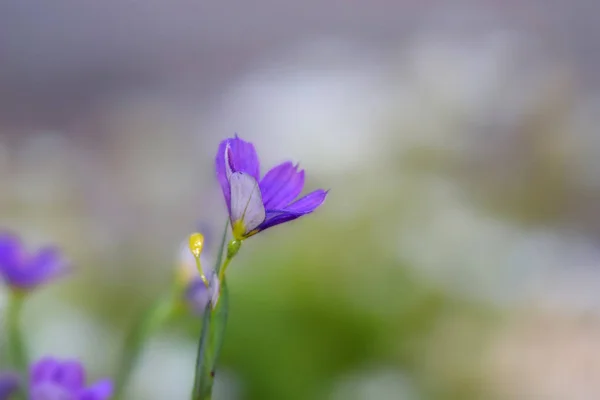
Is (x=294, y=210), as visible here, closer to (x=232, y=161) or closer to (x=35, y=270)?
(x=232, y=161)

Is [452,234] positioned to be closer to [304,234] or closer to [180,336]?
[304,234]

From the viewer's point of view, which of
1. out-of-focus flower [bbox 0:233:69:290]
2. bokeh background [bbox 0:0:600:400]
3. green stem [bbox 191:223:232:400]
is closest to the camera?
green stem [bbox 191:223:232:400]

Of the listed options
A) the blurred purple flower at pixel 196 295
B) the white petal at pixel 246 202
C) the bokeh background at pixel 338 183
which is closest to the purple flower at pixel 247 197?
the white petal at pixel 246 202

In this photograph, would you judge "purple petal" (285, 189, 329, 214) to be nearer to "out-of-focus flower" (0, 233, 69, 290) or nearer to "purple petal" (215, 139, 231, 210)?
"purple petal" (215, 139, 231, 210)

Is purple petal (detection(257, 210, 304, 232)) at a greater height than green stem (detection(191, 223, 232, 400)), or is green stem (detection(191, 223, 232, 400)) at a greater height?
purple petal (detection(257, 210, 304, 232))

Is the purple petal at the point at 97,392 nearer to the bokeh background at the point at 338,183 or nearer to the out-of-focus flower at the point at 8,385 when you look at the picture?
the out-of-focus flower at the point at 8,385

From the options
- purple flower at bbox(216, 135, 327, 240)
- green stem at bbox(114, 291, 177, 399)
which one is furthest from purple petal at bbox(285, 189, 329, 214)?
green stem at bbox(114, 291, 177, 399)
